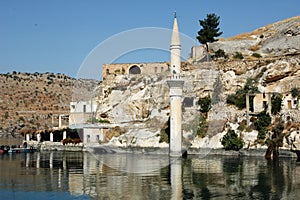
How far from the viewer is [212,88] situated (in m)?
43.0

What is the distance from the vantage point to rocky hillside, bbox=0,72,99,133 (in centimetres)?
7200

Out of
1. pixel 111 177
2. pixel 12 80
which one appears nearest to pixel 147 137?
pixel 111 177

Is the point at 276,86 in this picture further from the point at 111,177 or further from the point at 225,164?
the point at 111,177

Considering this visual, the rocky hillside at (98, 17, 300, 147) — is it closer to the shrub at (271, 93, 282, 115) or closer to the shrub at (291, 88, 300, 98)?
the shrub at (291, 88, 300, 98)

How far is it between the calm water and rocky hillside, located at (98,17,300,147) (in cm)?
610

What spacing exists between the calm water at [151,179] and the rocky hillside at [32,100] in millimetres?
37344

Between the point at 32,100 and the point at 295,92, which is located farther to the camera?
the point at 32,100

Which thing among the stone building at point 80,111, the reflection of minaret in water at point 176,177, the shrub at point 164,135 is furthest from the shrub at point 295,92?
the stone building at point 80,111

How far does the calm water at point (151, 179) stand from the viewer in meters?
18.7

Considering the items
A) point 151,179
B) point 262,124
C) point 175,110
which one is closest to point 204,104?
point 262,124

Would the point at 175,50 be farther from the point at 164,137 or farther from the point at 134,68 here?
the point at 134,68

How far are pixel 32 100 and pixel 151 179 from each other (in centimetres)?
5867

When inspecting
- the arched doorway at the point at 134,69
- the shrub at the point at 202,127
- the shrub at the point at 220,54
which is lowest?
the shrub at the point at 202,127

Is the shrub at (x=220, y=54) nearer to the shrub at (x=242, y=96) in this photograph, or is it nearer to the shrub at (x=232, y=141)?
the shrub at (x=242, y=96)
